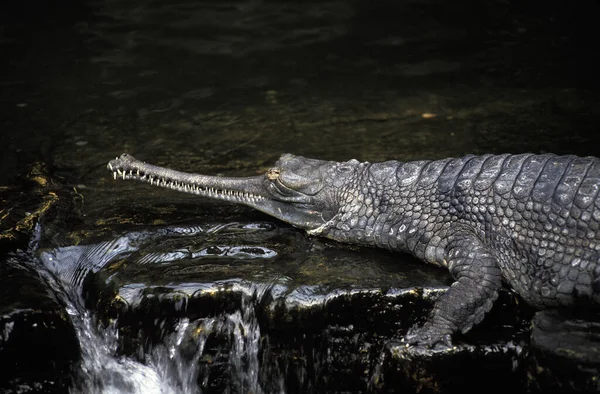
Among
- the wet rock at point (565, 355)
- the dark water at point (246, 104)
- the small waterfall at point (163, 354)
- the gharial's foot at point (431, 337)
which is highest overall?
the dark water at point (246, 104)

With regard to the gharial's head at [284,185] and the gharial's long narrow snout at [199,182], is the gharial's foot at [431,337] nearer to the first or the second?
the gharial's head at [284,185]

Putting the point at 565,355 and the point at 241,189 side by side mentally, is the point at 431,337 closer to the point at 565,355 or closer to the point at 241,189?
the point at 565,355

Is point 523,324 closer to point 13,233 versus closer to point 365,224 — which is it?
point 365,224

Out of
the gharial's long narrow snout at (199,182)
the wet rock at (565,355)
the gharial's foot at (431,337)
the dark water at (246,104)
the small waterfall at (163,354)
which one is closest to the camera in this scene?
the wet rock at (565,355)

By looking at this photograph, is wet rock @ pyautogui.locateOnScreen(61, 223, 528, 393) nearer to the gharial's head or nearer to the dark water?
the dark water

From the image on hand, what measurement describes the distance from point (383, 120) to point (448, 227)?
322cm

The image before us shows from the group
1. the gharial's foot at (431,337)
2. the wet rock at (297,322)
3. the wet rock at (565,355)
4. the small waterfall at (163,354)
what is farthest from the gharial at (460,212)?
the small waterfall at (163,354)

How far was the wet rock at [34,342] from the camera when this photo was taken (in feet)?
14.8

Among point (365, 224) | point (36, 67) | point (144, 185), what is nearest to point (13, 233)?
point (144, 185)

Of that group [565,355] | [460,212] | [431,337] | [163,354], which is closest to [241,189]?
[163,354]

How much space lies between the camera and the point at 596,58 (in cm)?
945

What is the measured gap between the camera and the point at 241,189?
5.68 m

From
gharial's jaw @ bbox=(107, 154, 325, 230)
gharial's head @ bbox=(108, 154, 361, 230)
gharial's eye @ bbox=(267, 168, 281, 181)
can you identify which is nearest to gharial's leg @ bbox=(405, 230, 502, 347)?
gharial's head @ bbox=(108, 154, 361, 230)

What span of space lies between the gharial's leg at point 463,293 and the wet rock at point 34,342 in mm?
2144
